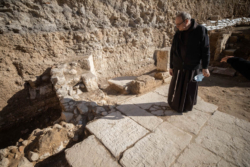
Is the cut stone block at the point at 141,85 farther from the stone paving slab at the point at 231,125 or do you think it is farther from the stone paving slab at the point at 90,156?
the stone paving slab at the point at 90,156

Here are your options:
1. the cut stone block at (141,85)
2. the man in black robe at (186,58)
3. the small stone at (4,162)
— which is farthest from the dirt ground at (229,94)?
the small stone at (4,162)

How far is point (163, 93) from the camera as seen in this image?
329 cm

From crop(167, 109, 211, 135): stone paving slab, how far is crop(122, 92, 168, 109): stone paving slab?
563mm

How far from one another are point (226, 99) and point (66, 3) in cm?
559

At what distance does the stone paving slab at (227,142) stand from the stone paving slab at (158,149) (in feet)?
0.90

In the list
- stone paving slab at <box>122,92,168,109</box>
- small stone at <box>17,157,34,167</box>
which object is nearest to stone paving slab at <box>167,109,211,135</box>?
stone paving slab at <box>122,92,168,109</box>

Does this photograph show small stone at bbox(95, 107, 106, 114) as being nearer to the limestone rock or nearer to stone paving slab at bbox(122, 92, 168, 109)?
stone paving slab at bbox(122, 92, 168, 109)

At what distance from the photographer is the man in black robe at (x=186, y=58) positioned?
2020 mm

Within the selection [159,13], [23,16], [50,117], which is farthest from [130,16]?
[50,117]

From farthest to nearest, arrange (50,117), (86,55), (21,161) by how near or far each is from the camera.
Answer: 1. (86,55)
2. (50,117)
3. (21,161)

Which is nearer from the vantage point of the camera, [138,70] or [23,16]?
[23,16]

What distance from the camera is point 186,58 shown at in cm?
218

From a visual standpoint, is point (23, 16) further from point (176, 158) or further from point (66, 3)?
point (176, 158)

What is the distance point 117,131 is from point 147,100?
1.21m
